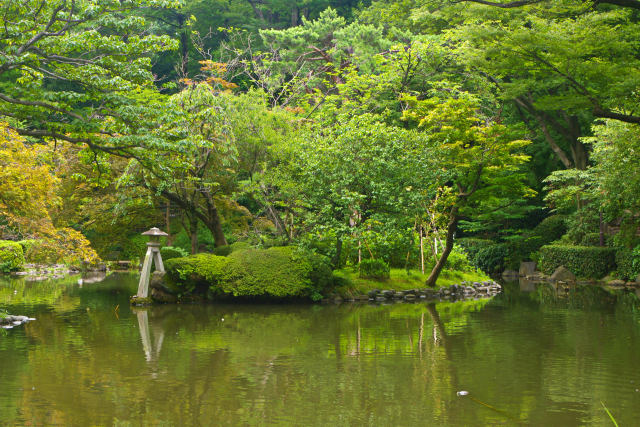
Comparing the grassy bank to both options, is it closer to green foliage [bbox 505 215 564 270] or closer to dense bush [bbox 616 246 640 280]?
dense bush [bbox 616 246 640 280]

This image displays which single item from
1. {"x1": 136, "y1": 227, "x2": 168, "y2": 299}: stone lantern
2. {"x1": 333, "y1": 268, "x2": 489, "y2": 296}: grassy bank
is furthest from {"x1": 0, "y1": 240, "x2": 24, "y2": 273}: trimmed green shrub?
{"x1": 333, "y1": 268, "x2": 489, "y2": 296}: grassy bank

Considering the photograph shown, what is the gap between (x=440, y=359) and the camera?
8.97 m

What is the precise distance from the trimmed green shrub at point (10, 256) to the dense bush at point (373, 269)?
14.0 m

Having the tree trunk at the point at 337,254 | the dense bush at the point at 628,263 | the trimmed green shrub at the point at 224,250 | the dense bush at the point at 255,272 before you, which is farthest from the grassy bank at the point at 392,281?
the dense bush at the point at 628,263

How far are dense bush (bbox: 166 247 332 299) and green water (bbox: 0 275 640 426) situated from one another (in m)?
1.18

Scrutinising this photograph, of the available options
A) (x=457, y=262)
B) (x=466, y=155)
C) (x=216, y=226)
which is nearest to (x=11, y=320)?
(x=216, y=226)

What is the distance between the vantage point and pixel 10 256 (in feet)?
78.8

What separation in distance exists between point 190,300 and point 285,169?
437cm

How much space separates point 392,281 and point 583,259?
10.4m

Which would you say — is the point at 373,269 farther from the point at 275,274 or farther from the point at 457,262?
the point at 457,262

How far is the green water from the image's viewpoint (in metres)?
6.25

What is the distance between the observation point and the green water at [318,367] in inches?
246

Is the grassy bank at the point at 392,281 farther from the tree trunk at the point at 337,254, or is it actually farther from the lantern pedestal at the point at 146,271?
the lantern pedestal at the point at 146,271

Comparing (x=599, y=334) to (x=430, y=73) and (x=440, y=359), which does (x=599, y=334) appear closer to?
(x=440, y=359)
